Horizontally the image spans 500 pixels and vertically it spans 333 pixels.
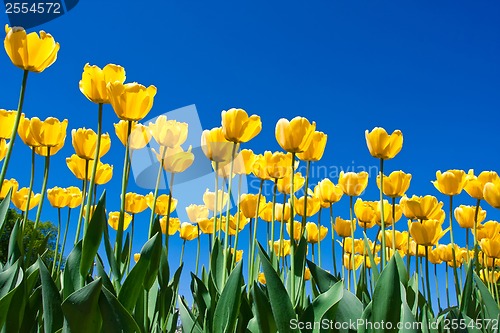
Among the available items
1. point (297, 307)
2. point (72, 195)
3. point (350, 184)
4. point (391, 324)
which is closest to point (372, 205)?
point (350, 184)

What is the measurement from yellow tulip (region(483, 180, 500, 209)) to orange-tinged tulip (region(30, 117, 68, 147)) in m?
2.91

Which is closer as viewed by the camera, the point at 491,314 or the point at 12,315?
the point at 12,315

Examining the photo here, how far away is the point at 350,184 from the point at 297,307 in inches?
51.8

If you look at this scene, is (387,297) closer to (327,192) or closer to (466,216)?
(327,192)

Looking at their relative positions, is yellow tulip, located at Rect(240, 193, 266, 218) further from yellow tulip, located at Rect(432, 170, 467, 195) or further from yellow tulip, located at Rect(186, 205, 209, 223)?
yellow tulip, located at Rect(432, 170, 467, 195)

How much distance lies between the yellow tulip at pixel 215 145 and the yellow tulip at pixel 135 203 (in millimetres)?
760

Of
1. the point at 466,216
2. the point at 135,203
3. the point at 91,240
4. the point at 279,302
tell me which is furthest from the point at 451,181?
the point at 91,240

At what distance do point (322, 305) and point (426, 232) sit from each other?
1.70m

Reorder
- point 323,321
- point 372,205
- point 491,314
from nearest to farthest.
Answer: point 323,321
point 491,314
point 372,205

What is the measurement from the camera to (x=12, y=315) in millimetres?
1909

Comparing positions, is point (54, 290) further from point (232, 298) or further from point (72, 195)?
point (72, 195)

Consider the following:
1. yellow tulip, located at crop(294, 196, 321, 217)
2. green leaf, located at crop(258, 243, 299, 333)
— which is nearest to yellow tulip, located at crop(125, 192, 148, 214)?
yellow tulip, located at crop(294, 196, 321, 217)

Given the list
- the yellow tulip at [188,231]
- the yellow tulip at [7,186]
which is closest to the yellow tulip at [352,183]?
the yellow tulip at [188,231]

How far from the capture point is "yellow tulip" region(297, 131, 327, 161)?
117 inches
